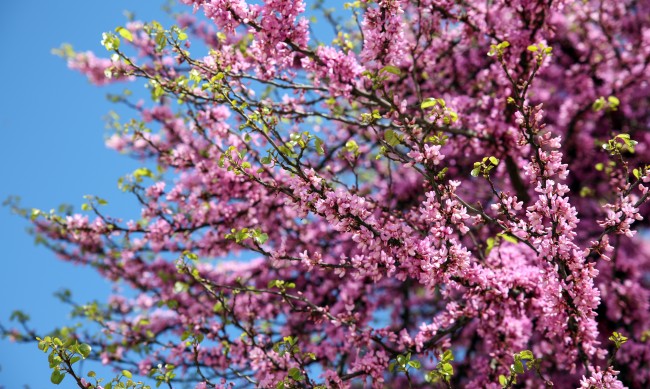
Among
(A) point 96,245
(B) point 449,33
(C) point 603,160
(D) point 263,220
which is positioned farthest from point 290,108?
(C) point 603,160

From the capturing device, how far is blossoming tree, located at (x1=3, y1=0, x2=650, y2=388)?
3.68 meters

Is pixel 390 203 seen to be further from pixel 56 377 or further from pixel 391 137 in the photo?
pixel 56 377

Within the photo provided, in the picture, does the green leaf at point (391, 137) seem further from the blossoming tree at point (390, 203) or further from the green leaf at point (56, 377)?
the green leaf at point (56, 377)

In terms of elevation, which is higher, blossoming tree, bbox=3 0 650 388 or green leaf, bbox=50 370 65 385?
blossoming tree, bbox=3 0 650 388

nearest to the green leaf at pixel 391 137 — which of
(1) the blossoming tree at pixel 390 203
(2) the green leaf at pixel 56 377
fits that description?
(1) the blossoming tree at pixel 390 203

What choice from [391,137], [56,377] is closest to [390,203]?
[391,137]

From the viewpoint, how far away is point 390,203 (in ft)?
19.1

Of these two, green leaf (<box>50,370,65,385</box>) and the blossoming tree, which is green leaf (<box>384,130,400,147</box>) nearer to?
the blossoming tree

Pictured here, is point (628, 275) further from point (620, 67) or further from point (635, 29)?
point (635, 29)

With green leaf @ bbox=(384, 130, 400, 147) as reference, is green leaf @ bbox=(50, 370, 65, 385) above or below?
below

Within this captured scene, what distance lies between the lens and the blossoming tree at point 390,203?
3680 millimetres

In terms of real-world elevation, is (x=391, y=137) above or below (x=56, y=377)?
above

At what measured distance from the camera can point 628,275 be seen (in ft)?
26.2

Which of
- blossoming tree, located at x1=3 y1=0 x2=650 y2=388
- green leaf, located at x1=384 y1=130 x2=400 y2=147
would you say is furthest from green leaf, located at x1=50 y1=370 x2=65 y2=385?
green leaf, located at x1=384 y1=130 x2=400 y2=147
